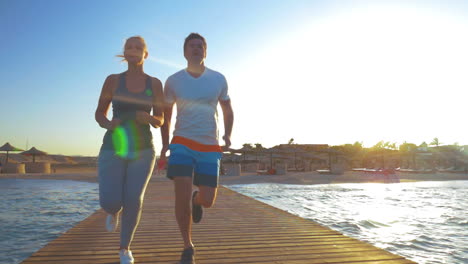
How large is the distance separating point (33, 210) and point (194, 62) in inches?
337

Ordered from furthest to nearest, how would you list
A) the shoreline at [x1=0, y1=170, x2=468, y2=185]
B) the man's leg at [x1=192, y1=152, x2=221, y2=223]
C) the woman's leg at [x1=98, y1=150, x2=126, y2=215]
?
the shoreline at [x1=0, y1=170, x2=468, y2=185] < the man's leg at [x1=192, y1=152, x2=221, y2=223] < the woman's leg at [x1=98, y1=150, x2=126, y2=215]

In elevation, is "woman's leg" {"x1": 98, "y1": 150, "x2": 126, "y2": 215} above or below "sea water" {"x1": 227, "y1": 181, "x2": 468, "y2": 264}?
above

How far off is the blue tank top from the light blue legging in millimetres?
55

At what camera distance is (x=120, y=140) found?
250cm

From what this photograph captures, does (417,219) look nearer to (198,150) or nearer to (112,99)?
(198,150)

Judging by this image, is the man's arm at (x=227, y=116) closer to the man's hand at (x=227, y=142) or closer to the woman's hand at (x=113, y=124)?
the man's hand at (x=227, y=142)

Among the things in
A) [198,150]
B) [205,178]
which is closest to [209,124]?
[198,150]

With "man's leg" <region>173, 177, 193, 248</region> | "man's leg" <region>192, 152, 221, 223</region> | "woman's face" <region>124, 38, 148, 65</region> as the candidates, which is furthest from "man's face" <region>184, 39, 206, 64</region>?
"man's leg" <region>173, 177, 193, 248</region>

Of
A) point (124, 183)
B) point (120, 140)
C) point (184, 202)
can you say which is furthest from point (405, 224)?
point (120, 140)

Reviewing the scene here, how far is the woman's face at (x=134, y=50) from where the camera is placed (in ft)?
8.65

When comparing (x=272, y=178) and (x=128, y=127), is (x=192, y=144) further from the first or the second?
(x=272, y=178)

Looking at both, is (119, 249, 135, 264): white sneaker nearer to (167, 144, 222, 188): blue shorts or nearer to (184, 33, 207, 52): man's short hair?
(167, 144, 222, 188): blue shorts

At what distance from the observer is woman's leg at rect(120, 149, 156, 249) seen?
8.17ft

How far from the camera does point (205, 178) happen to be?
279 centimetres
